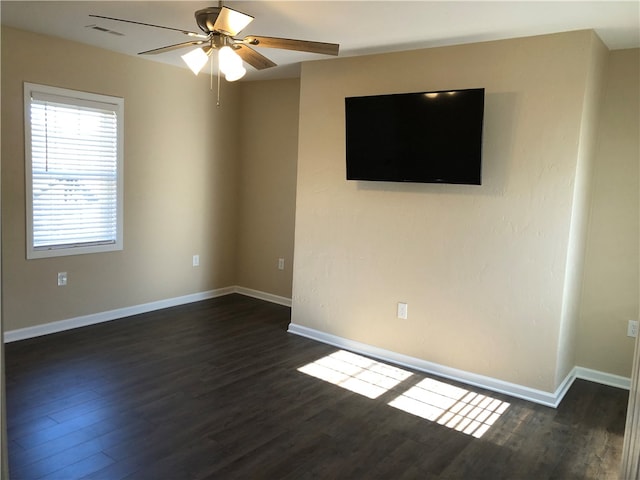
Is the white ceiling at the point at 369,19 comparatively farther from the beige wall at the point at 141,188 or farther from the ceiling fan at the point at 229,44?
the beige wall at the point at 141,188

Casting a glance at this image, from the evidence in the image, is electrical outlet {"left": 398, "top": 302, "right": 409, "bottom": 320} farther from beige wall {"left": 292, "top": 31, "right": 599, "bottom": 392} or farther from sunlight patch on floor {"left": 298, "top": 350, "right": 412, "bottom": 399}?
sunlight patch on floor {"left": 298, "top": 350, "right": 412, "bottom": 399}

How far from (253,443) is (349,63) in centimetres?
297

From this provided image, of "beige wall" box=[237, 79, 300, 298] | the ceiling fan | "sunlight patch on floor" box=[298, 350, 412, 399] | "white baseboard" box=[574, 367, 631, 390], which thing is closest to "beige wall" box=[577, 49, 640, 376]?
"white baseboard" box=[574, 367, 631, 390]

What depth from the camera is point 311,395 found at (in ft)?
11.0

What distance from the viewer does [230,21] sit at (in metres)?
2.47

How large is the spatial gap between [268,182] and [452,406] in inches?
130

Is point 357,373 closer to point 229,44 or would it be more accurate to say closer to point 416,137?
point 416,137

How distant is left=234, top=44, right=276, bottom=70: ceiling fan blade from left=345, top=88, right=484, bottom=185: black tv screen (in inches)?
42.7

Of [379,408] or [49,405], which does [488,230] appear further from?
[49,405]

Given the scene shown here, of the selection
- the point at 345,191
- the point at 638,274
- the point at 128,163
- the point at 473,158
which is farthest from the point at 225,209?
the point at 638,274

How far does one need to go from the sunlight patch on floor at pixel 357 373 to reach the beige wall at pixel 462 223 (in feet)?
0.76

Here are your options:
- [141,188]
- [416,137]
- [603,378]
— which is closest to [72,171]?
[141,188]

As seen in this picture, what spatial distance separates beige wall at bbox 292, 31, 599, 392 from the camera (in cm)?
328

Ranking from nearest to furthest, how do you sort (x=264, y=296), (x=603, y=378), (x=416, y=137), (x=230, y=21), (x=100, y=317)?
(x=230, y=21) < (x=416, y=137) < (x=603, y=378) < (x=100, y=317) < (x=264, y=296)
